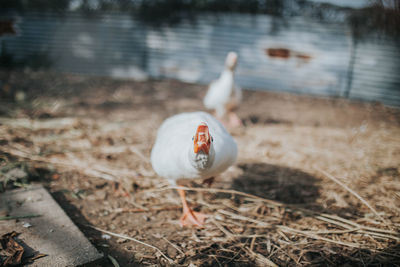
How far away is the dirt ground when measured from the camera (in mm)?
2336

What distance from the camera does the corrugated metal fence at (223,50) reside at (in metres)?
7.41

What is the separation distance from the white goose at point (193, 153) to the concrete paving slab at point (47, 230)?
2.73 feet

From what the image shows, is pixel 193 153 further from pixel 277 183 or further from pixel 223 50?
pixel 223 50

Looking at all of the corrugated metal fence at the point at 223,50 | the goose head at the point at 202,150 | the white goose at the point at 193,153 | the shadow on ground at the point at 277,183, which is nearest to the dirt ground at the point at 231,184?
the shadow on ground at the point at 277,183

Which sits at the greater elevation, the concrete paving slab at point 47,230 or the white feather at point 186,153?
the white feather at point 186,153

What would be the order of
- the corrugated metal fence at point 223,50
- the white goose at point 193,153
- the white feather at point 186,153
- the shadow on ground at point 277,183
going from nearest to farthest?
1. the white goose at point 193,153
2. the white feather at point 186,153
3. the shadow on ground at point 277,183
4. the corrugated metal fence at point 223,50

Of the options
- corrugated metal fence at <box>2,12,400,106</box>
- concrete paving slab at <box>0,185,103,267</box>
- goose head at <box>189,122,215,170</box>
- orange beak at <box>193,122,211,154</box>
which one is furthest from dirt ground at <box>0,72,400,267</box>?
corrugated metal fence at <box>2,12,400,106</box>

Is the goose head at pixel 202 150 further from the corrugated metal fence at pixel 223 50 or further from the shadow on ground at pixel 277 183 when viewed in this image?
the corrugated metal fence at pixel 223 50

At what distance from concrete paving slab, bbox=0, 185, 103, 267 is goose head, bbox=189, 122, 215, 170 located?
3.05ft

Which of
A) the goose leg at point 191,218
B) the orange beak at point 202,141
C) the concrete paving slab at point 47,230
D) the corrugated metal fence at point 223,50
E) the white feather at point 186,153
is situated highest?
the corrugated metal fence at point 223,50

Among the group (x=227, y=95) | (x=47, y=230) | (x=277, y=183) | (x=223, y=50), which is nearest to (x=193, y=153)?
(x=47, y=230)

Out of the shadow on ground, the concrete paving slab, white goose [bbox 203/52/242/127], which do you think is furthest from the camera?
white goose [bbox 203/52/242/127]

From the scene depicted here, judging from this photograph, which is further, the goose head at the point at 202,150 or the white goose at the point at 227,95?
the white goose at the point at 227,95

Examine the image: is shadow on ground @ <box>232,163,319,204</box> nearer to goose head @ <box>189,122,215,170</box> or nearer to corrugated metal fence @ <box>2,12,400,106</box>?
goose head @ <box>189,122,215,170</box>
